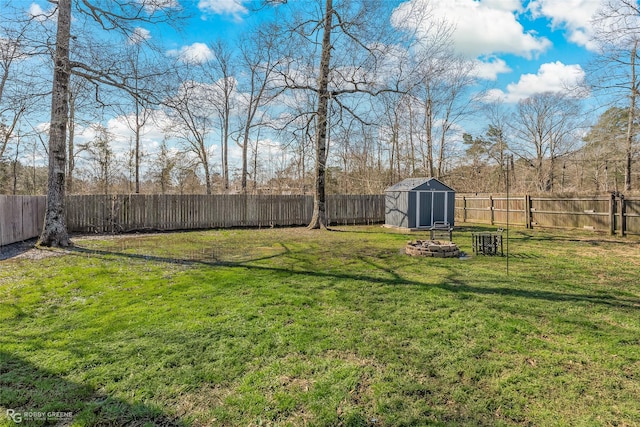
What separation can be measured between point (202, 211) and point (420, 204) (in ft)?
27.4

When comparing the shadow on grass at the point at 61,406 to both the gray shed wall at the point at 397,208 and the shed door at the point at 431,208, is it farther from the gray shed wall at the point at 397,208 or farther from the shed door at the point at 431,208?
the shed door at the point at 431,208

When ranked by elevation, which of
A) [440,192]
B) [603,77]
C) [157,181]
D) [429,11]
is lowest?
[440,192]

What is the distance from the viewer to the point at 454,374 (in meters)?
2.37

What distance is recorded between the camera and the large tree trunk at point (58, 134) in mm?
7008

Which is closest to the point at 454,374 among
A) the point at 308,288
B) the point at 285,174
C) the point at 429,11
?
the point at 308,288

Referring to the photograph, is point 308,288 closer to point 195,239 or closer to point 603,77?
point 195,239

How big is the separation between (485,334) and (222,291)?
3.05 meters

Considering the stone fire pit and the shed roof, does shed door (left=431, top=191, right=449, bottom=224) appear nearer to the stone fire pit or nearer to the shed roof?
the shed roof

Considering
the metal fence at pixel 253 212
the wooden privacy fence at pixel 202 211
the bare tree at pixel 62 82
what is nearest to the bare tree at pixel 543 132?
the metal fence at pixel 253 212

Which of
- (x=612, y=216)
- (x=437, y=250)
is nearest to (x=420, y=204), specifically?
(x=612, y=216)

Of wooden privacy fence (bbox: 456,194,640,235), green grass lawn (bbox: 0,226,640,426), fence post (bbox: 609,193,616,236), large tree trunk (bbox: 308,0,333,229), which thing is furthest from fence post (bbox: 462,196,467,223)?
green grass lawn (bbox: 0,226,640,426)

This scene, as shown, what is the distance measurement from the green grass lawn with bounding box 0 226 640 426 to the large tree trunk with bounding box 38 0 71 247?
2.13 meters

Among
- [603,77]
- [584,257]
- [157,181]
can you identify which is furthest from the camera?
[157,181]

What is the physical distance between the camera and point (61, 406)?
198 cm
